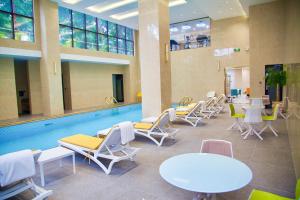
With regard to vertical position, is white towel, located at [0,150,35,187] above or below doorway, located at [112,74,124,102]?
below

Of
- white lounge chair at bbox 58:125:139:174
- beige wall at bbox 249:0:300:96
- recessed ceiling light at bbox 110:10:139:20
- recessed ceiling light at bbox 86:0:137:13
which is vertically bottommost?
white lounge chair at bbox 58:125:139:174

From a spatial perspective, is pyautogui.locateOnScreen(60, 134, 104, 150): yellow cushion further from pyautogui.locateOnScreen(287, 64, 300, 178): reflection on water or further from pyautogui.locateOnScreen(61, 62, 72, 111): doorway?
pyautogui.locateOnScreen(61, 62, 72, 111): doorway

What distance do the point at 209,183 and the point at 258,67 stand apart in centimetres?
1101

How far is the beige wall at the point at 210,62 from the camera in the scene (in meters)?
13.3

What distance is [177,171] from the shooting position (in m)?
2.11

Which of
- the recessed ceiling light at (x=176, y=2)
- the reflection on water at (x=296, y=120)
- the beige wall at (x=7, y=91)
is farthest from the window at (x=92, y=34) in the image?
the reflection on water at (x=296, y=120)

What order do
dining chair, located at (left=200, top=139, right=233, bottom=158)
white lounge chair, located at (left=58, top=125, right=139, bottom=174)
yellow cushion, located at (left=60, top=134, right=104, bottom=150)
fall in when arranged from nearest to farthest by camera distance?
1. dining chair, located at (left=200, top=139, right=233, bottom=158)
2. white lounge chair, located at (left=58, top=125, right=139, bottom=174)
3. yellow cushion, located at (left=60, top=134, right=104, bottom=150)

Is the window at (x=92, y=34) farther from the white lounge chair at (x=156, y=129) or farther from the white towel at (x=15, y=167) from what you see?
the white towel at (x=15, y=167)

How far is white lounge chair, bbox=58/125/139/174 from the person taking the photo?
3.73 metres

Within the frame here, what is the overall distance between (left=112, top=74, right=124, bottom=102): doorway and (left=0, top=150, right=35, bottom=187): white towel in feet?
45.9

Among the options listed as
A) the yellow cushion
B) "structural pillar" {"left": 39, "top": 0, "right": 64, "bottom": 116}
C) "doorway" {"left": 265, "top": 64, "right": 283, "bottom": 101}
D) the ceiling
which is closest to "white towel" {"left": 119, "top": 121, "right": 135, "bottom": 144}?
the yellow cushion

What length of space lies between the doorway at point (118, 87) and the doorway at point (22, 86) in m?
6.47

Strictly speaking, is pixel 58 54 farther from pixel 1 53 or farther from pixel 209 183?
pixel 209 183

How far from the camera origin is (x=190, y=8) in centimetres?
1175
